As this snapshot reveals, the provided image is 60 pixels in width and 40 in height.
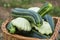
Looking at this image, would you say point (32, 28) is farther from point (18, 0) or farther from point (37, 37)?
point (18, 0)

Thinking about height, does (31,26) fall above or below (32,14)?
below

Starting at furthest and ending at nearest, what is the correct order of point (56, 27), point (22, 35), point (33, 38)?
1. point (56, 27)
2. point (22, 35)
3. point (33, 38)

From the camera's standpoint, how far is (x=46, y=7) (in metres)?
2.32

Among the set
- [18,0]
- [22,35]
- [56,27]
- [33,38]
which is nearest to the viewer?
[33,38]

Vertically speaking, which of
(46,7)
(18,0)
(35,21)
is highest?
(18,0)

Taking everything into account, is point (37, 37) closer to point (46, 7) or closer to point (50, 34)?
point (50, 34)

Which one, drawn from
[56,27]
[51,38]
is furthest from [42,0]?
[51,38]

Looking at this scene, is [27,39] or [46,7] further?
[46,7]

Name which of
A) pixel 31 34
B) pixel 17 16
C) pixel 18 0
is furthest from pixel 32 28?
pixel 18 0

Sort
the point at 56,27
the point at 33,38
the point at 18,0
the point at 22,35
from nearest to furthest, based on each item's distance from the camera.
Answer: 1. the point at 33,38
2. the point at 22,35
3. the point at 56,27
4. the point at 18,0

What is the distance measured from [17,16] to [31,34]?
0.28 m

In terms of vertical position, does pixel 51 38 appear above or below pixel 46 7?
below

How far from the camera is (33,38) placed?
2.08 metres

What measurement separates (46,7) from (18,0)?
2.24m
